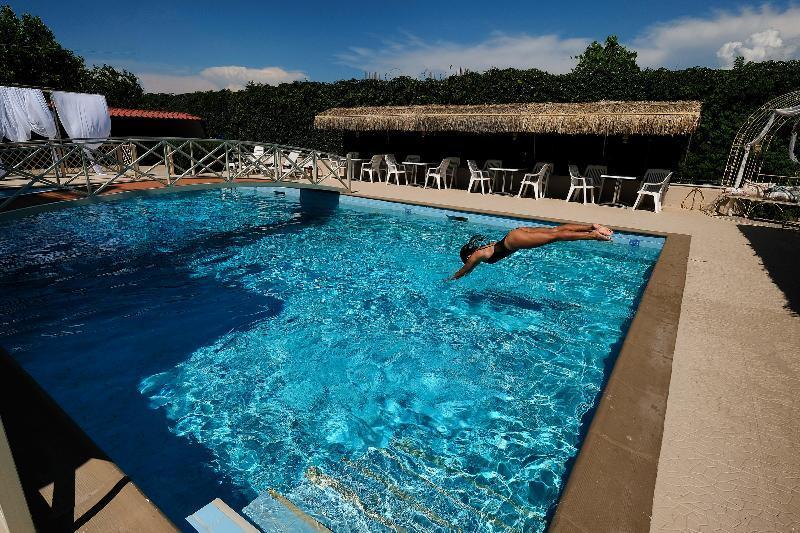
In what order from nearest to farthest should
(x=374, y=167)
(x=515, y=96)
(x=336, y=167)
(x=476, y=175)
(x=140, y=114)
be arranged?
(x=476, y=175), (x=515, y=96), (x=336, y=167), (x=374, y=167), (x=140, y=114)

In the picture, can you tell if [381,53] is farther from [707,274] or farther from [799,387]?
[799,387]

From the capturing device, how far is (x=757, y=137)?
945 cm

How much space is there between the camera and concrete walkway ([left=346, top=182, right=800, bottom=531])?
7.19 feet

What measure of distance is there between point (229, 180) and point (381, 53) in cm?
1948

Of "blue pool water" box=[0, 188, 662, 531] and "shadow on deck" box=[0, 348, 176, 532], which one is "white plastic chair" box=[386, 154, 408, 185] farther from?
"shadow on deck" box=[0, 348, 176, 532]

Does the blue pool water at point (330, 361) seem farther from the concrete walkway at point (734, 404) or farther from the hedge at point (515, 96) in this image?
the hedge at point (515, 96)

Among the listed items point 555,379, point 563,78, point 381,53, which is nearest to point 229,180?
point 555,379

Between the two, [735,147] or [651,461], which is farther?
[735,147]

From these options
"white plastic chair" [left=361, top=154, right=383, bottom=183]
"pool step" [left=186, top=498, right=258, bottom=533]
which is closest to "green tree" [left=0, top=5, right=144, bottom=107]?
"white plastic chair" [left=361, top=154, right=383, bottom=183]

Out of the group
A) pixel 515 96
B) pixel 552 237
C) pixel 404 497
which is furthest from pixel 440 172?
pixel 404 497

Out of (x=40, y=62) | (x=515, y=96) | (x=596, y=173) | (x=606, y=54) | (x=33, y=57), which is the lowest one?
(x=596, y=173)

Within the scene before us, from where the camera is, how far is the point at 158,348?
185 inches

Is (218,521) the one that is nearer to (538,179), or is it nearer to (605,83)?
(538,179)

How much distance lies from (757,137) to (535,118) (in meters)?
5.10
